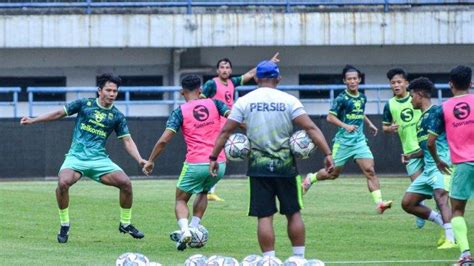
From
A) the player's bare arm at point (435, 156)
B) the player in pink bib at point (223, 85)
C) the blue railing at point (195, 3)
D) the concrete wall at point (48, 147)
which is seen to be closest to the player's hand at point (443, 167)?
the player's bare arm at point (435, 156)

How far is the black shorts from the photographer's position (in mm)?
14250

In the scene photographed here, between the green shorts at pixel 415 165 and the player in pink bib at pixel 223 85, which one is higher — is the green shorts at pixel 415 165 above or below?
below

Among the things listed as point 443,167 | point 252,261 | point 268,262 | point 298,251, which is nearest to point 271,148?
point 298,251

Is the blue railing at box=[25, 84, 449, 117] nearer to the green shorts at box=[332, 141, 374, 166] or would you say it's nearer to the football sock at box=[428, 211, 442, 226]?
the green shorts at box=[332, 141, 374, 166]

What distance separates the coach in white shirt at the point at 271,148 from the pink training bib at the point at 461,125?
1524 mm

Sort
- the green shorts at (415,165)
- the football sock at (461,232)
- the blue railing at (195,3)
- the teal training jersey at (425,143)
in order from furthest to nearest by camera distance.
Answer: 1. the blue railing at (195,3)
2. the green shorts at (415,165)
3. the teal training jersey at (425,143)
4. the football sock at (461,232)

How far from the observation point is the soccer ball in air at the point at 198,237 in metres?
16.9

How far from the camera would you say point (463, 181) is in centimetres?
1493

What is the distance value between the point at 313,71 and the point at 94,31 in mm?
6308

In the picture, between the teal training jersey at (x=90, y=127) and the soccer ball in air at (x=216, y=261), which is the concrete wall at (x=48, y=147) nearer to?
the teal training jersey at (x=90, y=127)

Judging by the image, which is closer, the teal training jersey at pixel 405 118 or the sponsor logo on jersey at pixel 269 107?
the sponsor logo on jersey at pixel 269 107

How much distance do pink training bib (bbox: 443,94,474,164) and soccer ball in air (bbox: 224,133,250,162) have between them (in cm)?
218

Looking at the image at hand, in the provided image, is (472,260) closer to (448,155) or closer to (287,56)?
(448,155)

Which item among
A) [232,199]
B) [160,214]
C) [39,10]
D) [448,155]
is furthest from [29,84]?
[448,155]
